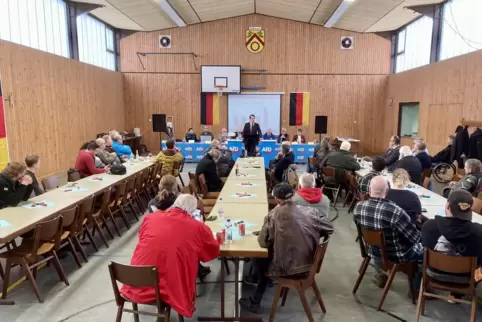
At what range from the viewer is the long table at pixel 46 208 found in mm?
3505

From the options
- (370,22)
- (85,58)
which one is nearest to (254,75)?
(370,22)

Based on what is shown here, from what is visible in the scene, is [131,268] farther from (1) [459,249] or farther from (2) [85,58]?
(2) [85,58]

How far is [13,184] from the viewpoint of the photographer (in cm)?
432

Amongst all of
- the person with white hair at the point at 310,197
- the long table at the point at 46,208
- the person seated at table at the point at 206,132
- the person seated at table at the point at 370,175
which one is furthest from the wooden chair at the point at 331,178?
the person seated at table at the point at 206,132

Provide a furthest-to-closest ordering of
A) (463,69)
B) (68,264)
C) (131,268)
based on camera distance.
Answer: (463,69)
(68,264)
(131,268)

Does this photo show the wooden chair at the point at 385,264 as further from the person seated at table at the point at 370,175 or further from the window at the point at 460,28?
the window at the point at 460,28

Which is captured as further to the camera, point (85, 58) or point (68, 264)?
point (85, 58)

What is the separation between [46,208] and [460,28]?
38.3ft

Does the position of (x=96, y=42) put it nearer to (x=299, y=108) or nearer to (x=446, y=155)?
(x=299, y=108)

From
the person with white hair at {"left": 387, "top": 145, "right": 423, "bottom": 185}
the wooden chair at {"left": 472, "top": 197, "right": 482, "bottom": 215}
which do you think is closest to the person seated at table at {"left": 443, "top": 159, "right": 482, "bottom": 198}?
the wooden chair at {"left": 472, "top": 197, "right": 482, "bottom": 215}

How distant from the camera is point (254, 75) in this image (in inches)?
612

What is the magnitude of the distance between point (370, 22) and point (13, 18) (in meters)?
11.3

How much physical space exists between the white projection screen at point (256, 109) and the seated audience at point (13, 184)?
11.6m

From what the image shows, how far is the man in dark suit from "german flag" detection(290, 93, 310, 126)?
12.9 ft
